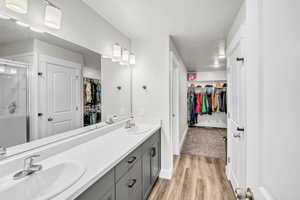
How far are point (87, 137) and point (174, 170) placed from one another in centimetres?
176

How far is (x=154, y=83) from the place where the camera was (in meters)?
2.45

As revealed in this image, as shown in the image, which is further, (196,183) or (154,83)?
(154,83)

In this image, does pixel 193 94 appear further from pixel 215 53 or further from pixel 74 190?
pixel 74 190

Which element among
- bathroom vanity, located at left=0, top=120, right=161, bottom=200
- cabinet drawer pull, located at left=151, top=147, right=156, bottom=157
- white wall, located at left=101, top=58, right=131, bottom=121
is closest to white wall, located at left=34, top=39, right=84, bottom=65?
white wall, located at left=101, top=58, right=131, bottom=121

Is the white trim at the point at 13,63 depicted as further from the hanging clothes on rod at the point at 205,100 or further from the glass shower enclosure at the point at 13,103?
the hanging clothes on rod at the point at 205,100

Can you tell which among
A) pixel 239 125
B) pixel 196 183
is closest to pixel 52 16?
pixel 239 125

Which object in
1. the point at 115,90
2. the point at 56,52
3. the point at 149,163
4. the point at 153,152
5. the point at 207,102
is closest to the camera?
the point at 56,52

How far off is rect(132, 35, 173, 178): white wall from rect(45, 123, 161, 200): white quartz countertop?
3.04ft

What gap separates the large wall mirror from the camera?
990 millimetres

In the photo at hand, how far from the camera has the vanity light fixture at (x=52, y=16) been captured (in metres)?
1.17

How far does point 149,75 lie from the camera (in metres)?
2.48

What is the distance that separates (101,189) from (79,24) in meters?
1.58

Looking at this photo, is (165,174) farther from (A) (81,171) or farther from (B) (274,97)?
(B) (274,97)

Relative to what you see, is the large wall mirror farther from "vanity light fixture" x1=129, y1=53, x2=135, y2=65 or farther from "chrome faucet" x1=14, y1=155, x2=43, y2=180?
"vanity light fixture" x1=129, y1=53, x2=135, y2=65
